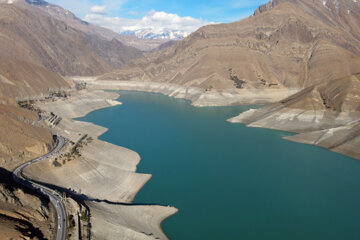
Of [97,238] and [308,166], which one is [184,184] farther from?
[308,166]

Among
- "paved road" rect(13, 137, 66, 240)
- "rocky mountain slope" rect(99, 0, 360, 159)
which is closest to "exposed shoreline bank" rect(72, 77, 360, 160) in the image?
"rocky mountain slope" rect(99, 0, 360, 159)

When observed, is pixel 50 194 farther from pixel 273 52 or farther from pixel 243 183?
pixel 273 52

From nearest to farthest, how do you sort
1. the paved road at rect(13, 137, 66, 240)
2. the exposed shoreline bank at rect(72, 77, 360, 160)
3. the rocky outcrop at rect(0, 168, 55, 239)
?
the rocky outcrop at rect(0, 168, 55, 239) < the paved road at rect(13, 137, 66, 240) < the exposed shoreline bank at rect(72, 77, 360, 160)

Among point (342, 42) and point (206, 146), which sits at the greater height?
point (342, 42)

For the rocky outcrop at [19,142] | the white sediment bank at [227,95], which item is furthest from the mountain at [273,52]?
the rocky outcrop at [19,142]

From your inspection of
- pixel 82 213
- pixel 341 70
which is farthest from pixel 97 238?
pixel 341 70

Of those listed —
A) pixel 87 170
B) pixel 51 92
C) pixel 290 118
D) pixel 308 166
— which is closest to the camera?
pixel 87 170

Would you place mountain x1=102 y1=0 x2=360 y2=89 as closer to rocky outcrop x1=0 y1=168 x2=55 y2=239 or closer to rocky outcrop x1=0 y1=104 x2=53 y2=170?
rocky outcrop x1=0 y1=104 x2=53 y2=170
